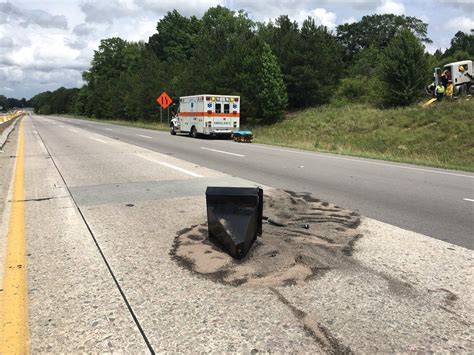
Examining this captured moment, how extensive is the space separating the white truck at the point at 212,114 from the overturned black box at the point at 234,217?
2073cm

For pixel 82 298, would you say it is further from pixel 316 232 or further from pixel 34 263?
pixel 316 232

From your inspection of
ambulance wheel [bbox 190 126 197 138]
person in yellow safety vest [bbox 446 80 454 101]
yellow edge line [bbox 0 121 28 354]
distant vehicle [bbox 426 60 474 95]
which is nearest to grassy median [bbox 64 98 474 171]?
person in yellow safety vest [bbox 446 80 454 101]

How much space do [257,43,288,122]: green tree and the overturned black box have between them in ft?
118

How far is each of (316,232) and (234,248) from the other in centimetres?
148

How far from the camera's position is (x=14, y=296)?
352cm

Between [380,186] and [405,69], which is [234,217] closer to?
[380,186]

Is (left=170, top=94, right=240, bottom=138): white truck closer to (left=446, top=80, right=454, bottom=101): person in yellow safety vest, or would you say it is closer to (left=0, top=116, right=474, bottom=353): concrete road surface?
(left=446, top=80, right=454, bottom=101): person in yellow safety vest

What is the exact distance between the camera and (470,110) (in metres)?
27.1

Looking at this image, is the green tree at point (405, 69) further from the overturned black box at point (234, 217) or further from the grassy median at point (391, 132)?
the overturned black box at point (234, 217)

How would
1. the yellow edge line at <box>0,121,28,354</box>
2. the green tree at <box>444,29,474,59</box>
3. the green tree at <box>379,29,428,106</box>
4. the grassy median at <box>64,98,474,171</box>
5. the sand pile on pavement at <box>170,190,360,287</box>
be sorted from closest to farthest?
the yellow edge line at <box>0,121,28,354</box>
the sand pile on pavement at <box>170,190,360,287</box>
the grassy median at <box>64,98,474,171</box>
the green tree at <box>379,29,428,106</box>
the green tree at <box>444,29,474,59</box>

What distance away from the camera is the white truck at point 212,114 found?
84.1 feet

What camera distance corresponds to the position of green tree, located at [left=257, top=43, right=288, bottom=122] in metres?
39.8

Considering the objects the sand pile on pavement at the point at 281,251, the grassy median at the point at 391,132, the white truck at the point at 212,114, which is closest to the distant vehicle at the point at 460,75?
the grassy median at the point at 391,132

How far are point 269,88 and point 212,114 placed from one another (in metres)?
15.8
